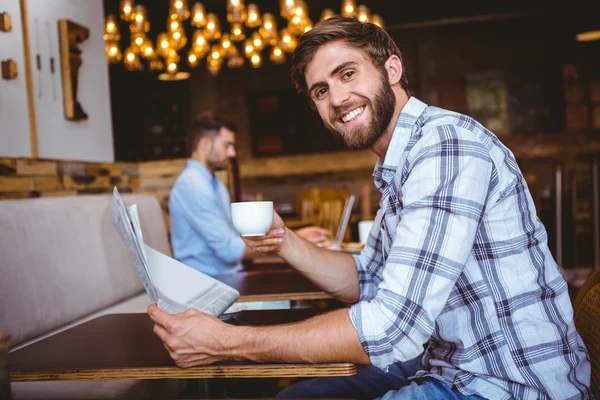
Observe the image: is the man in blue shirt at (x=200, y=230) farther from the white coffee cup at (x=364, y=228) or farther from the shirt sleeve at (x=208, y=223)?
the white coffee cup at (x=364, y=228)

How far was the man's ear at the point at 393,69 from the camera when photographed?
1432 mm

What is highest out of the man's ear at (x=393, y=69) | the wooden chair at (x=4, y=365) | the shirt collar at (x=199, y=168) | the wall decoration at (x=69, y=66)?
the wall decoration at (x=69, y=66)

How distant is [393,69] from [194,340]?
2.89 ft

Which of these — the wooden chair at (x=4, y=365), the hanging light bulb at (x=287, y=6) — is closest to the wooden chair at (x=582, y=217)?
the hanging light bulb at (x=287, y=6)

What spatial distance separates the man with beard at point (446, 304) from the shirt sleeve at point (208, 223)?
1461 mm

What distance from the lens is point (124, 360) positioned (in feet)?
3.47

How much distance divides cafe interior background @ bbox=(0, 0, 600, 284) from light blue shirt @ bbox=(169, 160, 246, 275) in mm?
1667

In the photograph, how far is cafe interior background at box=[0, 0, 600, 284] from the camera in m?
5.68

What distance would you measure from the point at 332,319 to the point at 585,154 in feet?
26.8

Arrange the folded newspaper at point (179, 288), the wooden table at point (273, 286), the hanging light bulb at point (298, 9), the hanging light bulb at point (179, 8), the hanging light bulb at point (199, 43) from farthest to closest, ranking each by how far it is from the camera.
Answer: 1. the hanging light bulb at point (199, 43)
2. the hanging light bulb at point (298, 9)
3. the hanging light bulb at point (179, 8)
4. the wooden table at point (273, 286)
5. the folded newspaper at point (179, 288)

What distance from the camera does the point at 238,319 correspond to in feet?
4.33

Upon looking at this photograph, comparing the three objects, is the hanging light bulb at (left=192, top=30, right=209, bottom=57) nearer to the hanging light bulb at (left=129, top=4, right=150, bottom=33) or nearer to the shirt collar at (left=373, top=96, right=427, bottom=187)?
the hanging light bulb at (left=129, top=4, right=150, bottom=33)

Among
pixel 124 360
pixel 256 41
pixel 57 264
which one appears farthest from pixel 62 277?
pixel 256 41

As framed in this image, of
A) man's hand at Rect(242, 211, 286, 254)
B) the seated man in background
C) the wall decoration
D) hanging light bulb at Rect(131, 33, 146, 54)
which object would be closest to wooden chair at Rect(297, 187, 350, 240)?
the seated man in background
